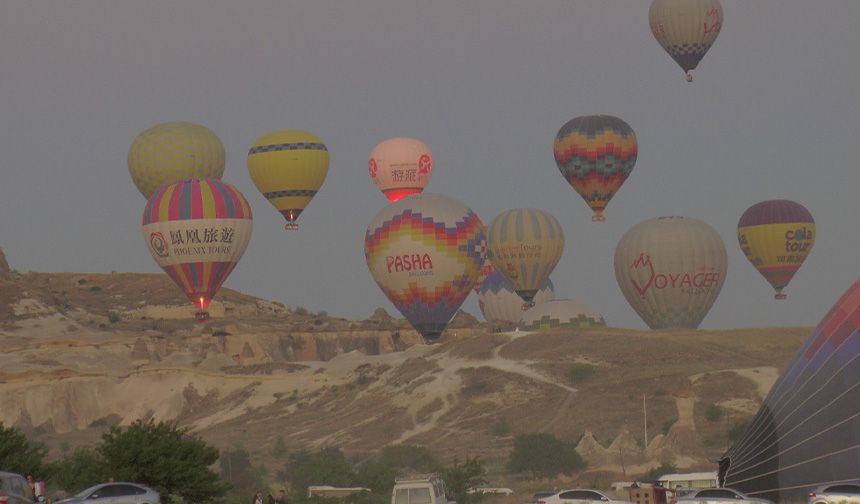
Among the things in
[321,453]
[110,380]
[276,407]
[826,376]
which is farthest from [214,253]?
[826,376]

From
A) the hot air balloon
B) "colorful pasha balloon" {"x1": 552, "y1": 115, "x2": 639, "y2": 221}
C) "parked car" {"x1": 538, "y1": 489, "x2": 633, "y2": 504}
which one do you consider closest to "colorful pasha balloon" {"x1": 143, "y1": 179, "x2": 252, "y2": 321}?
"colorful pasha balloon" {"x1": 552, "y1": 115, "x2": 639, "y2": 221}

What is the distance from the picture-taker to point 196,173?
439 ft

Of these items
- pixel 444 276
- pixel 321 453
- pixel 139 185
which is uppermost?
pixel 139 185

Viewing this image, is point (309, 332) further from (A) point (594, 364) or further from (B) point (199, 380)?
(A) point (594, 364)

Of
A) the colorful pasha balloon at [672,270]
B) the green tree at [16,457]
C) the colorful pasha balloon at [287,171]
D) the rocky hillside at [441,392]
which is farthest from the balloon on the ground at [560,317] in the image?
the green tree at [16,457]

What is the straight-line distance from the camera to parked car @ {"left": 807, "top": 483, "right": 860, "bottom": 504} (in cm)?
4112

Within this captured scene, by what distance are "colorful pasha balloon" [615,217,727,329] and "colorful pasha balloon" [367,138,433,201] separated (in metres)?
25.8

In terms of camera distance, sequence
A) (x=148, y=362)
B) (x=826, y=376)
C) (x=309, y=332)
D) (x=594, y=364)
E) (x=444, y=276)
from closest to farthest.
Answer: (x=826, y=376) < (x=444, y=276) < (x=594, y=364) < (x=148, y=362) < (x=309, y=332)

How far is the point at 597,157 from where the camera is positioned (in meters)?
120

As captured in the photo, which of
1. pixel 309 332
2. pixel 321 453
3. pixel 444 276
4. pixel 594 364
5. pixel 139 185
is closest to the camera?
pixel 321 453

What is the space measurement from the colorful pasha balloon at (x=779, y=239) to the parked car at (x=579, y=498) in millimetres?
75144

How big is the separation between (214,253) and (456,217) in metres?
17.2

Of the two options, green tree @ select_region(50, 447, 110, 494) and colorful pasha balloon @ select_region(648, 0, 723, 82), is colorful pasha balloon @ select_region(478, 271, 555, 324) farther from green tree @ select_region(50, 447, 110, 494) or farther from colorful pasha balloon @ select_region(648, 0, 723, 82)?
green tree @ select_region(50, 447, 110, 494)

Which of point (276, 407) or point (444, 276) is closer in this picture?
point (444, 276)
